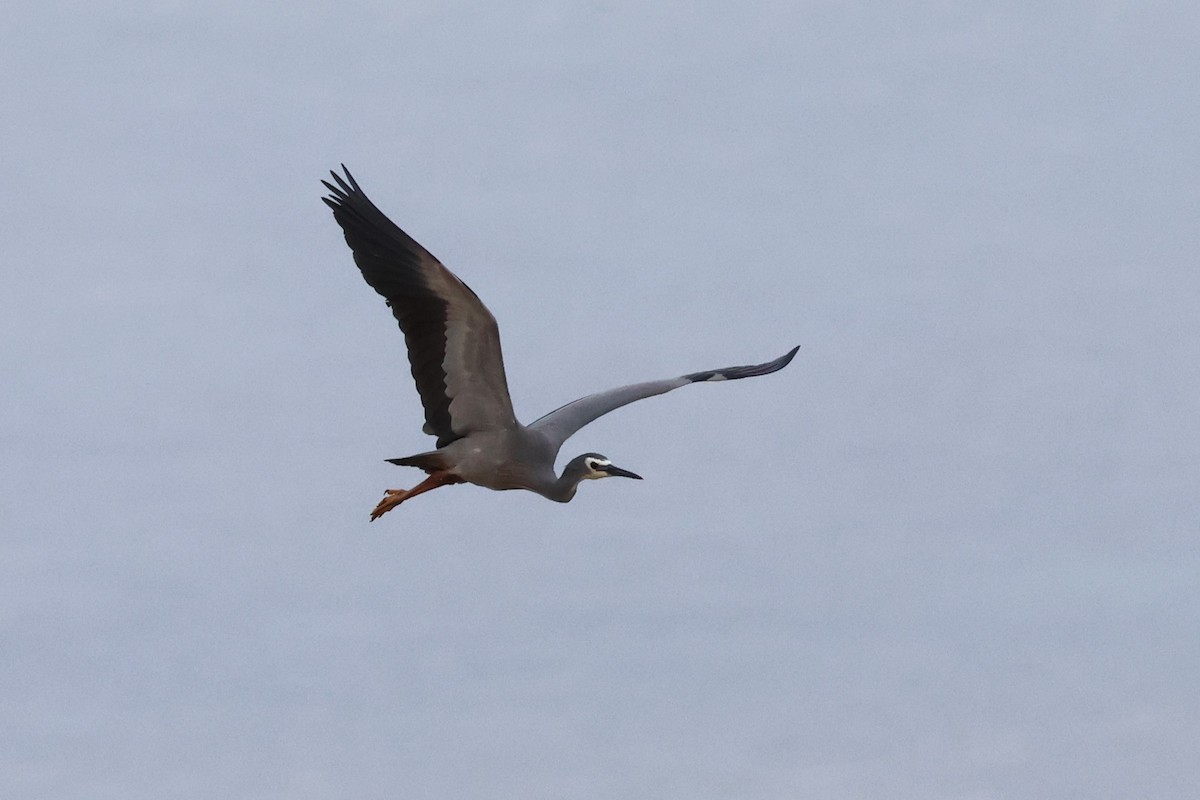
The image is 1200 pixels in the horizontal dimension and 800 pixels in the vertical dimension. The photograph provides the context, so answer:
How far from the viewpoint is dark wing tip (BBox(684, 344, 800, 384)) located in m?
24.4

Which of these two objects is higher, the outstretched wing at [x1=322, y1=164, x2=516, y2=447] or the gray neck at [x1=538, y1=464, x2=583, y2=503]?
the outstretched wing at [x1=322, y1=164, x2=516, y2=447]

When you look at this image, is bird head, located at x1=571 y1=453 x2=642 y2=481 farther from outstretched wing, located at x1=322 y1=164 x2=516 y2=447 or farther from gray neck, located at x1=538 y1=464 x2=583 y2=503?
outstretched wing, located at x1=322 y1=164 x2=516 y2=447

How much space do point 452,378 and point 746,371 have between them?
20.5 ft

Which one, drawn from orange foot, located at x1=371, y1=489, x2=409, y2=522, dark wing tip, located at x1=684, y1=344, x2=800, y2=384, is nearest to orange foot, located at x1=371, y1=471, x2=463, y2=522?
orange foot, located at x1=371, y1=489, x2=409, y2=522


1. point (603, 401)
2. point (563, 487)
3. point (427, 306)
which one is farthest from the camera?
point (603, 401)

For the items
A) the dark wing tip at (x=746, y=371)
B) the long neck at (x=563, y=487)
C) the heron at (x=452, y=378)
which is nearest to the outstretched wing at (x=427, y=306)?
the heron at (x=452, y=378)

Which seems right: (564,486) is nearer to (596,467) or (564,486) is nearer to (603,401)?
(596,467)

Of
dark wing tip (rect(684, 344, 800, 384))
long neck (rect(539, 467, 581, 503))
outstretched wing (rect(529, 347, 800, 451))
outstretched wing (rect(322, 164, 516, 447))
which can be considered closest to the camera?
outstretched wing (rect(322, 164, 516, 447))

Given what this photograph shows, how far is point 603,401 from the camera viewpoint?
22.5 metres

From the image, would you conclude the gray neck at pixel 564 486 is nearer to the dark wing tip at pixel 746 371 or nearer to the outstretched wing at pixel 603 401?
the outstretched wing at pixel 603 401

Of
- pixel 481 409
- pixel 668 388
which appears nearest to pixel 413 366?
pixel 481 409

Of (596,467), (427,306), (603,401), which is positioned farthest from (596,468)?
(427,306)

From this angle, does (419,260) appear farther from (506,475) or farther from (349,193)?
(506,475)

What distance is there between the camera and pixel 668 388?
23.4 metres
